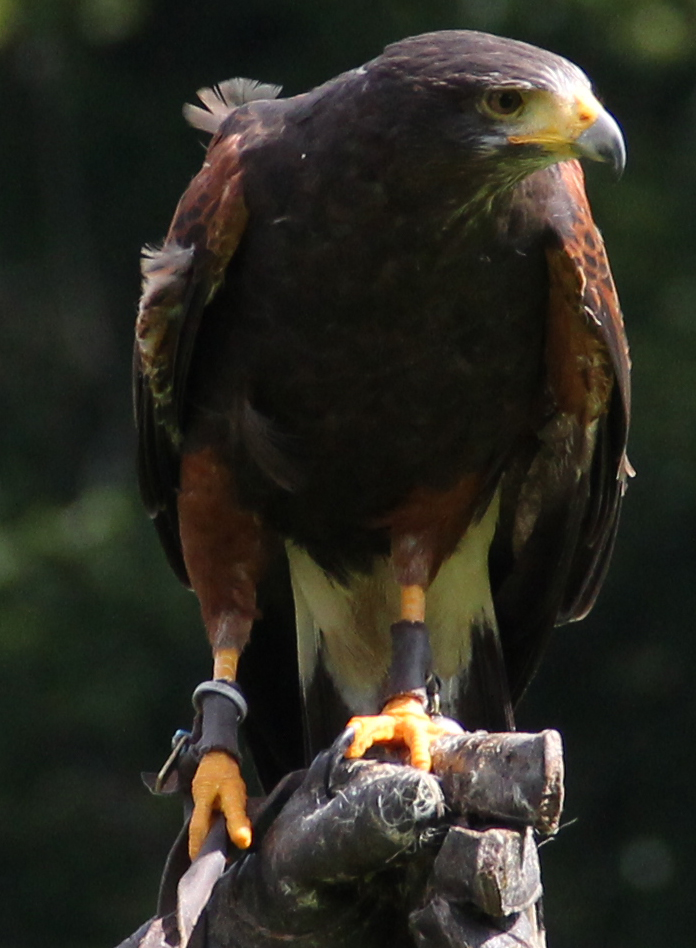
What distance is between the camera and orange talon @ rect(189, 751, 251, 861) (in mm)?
3707

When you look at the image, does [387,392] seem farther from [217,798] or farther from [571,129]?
[217,798]

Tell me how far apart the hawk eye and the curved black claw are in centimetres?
114

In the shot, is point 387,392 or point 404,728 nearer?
point 404,728

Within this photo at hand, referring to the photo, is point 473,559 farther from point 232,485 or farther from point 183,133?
point 183,133

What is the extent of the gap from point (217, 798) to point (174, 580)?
509 centimetres

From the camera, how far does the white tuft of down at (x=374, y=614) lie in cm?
437

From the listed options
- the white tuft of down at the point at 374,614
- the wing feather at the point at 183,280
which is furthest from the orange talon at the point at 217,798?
the wing feather at the point at 183,280

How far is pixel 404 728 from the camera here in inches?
147

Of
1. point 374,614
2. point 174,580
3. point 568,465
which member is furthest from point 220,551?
point 174,580

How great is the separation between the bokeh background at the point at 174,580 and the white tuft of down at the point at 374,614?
4114mm

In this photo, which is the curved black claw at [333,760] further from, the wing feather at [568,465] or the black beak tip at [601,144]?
the black beak tip at [601,144]

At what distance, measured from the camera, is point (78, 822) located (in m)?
9.40

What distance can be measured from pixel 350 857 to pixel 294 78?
7020mm

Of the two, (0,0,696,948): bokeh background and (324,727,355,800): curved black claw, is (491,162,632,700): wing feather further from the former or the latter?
(0,0,696,948): bokeh background
